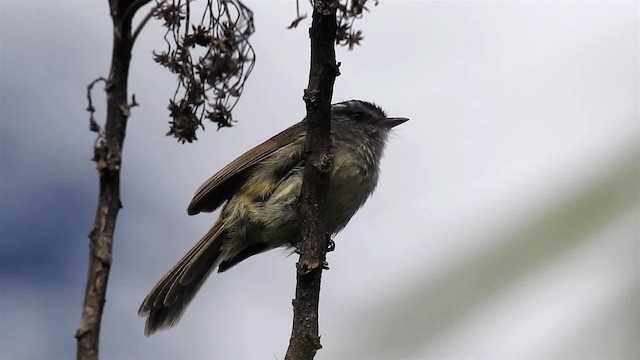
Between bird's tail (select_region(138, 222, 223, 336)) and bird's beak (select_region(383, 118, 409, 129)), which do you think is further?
bird's beak (select_region(383, 118, 409, 129))

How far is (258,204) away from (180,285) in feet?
2.15

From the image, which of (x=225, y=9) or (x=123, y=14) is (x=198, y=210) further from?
(x=123, y=14)

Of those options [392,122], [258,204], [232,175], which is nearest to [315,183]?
[258,204]

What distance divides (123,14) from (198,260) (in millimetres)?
3619

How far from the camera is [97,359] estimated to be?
1.44 meters

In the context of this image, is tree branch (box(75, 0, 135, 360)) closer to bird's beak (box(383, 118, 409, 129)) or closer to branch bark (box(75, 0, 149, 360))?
branch bark (box(75, 0, 149, 360))

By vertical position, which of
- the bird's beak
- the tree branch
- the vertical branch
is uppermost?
the bird's beak

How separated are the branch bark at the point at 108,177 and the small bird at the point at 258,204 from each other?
10.5ft

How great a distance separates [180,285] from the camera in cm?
505

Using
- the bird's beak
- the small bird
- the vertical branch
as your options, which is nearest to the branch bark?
the vertical branch

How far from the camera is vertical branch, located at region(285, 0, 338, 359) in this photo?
2949mm

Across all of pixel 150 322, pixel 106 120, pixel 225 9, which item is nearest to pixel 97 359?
pixel 106 120

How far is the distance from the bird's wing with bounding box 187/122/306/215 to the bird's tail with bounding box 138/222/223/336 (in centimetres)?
17

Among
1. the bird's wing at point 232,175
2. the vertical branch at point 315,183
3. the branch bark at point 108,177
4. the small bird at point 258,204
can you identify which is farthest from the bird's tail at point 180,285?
the branch bark at point 108,177
